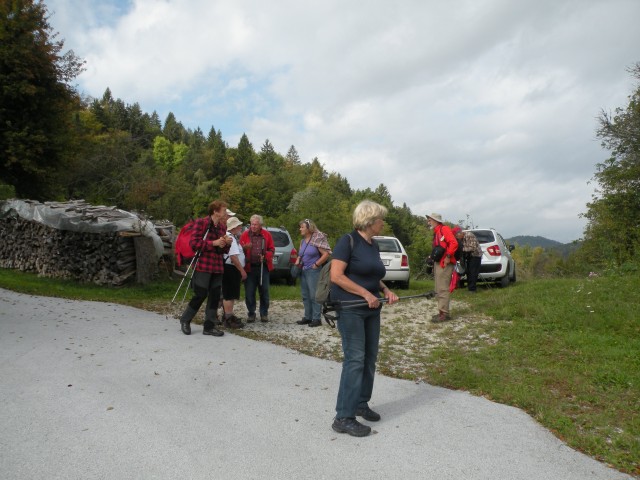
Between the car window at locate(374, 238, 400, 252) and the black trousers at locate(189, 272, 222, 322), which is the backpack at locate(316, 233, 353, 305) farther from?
the car window at locate(374, 238, 400, 252)

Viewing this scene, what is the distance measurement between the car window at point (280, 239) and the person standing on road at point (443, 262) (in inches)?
266

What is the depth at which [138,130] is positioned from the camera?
9088cm

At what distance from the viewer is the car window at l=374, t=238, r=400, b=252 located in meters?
14.5

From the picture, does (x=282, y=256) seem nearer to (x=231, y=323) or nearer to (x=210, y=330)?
(x=231, y=323)

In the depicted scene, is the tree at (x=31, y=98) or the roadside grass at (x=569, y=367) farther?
the tree at (x=31, y=98)

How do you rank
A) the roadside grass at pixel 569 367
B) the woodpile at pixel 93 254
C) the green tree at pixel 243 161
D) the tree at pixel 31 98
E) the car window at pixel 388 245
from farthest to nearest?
the green tree at pixel 243 161 < the tree at pixel 31 98 < the car window at pixel 388 245 < the woodpile at pixel 93 254 < the roadside grass at pixel 569 367

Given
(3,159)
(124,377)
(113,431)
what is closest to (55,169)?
(3,159)

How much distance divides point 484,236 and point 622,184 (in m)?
18.3

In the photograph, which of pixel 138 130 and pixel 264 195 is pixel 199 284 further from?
pixel 138 130

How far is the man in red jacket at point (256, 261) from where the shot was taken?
8.61 meters

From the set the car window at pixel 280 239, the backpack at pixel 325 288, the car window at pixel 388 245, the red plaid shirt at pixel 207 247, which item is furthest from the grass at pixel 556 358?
the car window at pixel 280 239

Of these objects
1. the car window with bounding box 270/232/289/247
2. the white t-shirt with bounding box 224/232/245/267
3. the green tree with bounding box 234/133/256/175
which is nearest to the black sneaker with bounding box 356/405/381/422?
the white t-shirt with bounding box 224/232/245/267

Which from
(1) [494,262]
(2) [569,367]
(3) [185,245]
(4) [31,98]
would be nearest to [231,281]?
(3) [185,245]

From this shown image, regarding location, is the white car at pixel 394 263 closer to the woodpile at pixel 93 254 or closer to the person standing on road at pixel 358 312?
the woodpile at pixel 93 254
